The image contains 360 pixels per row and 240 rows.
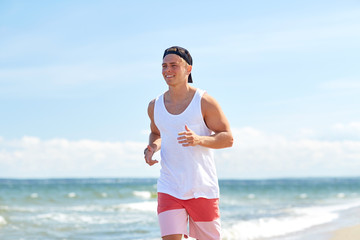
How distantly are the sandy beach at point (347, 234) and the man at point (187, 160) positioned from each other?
18.9 ft

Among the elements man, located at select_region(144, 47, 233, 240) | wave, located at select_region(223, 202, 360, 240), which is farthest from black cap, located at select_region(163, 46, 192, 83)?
wave, located at select_region(223, 202, 360, 240)

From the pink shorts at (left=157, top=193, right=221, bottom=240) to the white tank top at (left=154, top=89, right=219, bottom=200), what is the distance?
5cm

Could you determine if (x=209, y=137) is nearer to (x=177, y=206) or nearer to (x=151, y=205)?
(x=177, y=206)

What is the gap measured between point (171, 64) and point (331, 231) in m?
7.30

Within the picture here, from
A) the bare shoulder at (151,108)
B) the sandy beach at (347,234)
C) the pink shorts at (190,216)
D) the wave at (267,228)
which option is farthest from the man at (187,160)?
the wave at (267,228)

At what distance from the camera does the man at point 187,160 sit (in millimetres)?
3701

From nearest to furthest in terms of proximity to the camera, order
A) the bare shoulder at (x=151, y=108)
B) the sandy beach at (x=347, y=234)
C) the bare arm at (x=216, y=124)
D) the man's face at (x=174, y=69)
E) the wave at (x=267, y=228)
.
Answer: the bare arm at (x=216, y=124) < the man's face at (x=174, y=69) < the bare shoulder at (x=151, y=108) < the sandy beach at (x=347, y=234) < the wave at (x=267, y=228)

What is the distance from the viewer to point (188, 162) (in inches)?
146

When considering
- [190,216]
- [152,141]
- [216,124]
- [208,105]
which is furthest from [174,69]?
[190,216]

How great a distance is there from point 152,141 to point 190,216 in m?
0.68

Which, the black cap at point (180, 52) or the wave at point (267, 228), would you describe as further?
the wave at point (267, 228)

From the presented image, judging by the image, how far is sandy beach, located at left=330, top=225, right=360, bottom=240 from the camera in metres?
8.84

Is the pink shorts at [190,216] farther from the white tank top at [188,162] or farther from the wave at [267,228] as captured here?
the wave at [267,228]

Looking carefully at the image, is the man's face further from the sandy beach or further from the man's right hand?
the sandy beach
